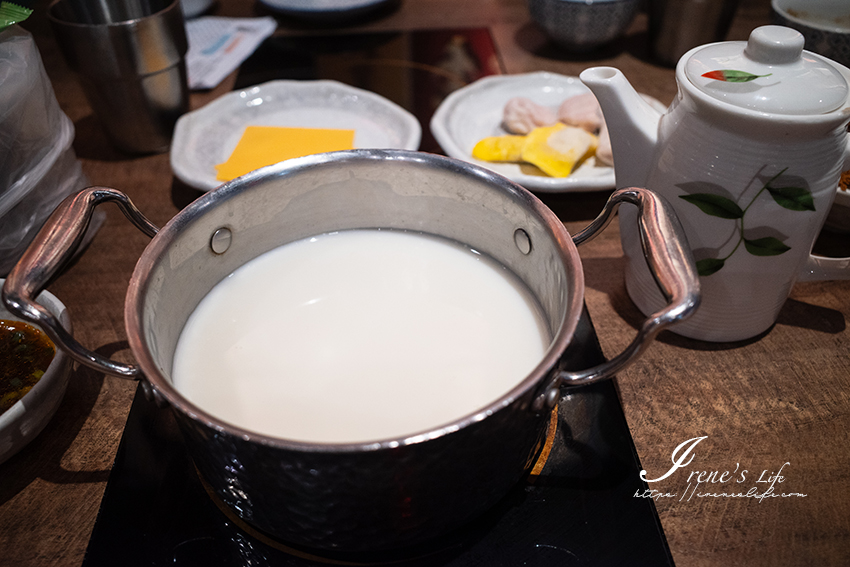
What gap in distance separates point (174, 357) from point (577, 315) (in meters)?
0.47

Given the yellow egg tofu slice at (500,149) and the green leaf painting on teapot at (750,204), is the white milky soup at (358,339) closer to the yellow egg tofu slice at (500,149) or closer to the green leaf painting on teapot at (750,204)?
the green leaf painting on teapot at (750,204)

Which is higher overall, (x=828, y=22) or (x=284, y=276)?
(x=828, y=22)

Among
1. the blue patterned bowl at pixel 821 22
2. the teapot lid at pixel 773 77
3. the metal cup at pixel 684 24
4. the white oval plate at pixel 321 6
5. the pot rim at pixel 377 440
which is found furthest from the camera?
the white oval plate at pixel 321 6

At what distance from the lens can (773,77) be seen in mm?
618

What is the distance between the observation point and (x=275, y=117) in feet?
4.36

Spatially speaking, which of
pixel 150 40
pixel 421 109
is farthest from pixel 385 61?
pixel 150 40

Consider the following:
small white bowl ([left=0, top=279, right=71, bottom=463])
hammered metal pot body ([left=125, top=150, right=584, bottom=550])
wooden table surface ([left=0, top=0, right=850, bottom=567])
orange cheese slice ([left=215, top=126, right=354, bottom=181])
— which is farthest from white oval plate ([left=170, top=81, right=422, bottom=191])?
small white bowl ([left=0, top=279, right=71, bottom=463])

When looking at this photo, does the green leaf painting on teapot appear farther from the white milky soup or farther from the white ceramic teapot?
the white milky soup

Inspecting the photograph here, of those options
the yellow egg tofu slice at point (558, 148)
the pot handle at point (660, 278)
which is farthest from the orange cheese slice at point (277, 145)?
the pot handle at point (660, 278)

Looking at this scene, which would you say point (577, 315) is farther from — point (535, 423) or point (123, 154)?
point (123, 154)

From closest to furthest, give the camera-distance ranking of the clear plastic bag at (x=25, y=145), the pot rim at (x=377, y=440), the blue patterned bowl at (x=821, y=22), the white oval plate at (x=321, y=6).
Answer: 1. the pot rim at (x=377, y=440)
2. the clear plastic bag at (x=25, y=145)
3. the blue patterned bowl at (x=821, y=22)
4. the white oval plate at (x=321, y=6)

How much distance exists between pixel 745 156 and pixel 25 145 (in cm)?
98

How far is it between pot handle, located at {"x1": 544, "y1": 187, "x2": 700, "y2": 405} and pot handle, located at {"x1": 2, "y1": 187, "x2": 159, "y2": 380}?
0.39 m

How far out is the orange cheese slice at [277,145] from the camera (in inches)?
45.2
